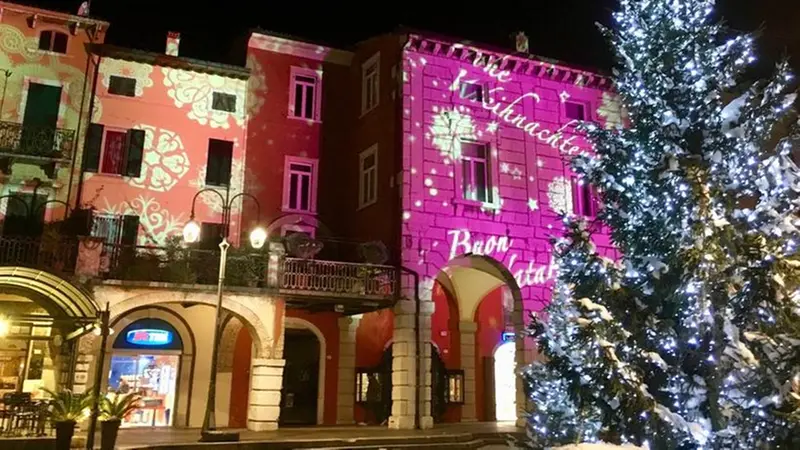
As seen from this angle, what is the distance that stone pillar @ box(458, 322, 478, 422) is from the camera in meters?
23.6

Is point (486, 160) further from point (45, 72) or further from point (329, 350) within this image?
point (45, 72)

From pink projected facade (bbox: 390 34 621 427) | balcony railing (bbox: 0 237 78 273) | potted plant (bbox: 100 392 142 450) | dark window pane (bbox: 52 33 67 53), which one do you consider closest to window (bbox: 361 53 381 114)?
pink projected facade (bbox: 390 34 621 427)

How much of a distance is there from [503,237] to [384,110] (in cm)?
564

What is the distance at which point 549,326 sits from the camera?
9.84 m

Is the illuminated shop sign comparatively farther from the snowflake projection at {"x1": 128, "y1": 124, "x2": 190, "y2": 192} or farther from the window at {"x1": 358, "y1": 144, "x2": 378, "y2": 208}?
the window at {"x1": 358, "y1": 144, "x2": 378, "y2": 208}

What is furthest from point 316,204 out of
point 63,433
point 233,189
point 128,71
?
point 63,433

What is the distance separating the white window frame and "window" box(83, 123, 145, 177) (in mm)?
4969

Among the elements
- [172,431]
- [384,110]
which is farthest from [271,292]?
[384,110]

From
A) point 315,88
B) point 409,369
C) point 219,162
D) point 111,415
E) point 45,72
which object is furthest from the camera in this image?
point 315,88

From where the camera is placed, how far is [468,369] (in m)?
24.0

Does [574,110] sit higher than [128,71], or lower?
higher

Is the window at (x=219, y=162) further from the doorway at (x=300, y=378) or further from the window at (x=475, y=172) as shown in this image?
the window at (x=475, y=172)

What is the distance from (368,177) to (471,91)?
4465mm

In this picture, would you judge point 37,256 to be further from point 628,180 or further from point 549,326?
point 628,180
